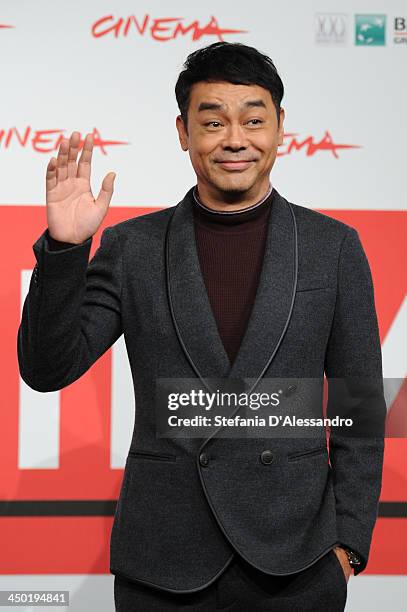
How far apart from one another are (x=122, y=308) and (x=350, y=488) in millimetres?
499

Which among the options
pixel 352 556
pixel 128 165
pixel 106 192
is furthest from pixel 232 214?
pixel 128 165

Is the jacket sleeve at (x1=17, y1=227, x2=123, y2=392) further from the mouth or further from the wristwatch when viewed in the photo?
the wristwatch

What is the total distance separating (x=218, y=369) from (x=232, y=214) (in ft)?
0.92

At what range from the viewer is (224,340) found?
136 centimetres

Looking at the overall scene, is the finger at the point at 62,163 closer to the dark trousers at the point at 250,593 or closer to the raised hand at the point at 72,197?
the raised hand at the point at 72,197

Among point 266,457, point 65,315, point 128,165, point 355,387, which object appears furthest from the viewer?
point 128,165

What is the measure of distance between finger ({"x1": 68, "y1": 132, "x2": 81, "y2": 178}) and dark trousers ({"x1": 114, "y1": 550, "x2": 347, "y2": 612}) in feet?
2.14

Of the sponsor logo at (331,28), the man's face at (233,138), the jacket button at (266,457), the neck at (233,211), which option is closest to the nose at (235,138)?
the man's face at (233,138)

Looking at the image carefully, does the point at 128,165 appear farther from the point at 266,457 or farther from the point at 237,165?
→ the point at 266,457

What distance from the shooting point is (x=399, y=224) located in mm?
2326

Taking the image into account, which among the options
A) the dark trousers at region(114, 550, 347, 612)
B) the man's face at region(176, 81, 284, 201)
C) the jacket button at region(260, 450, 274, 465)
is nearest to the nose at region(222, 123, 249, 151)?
the man's face at region(176, 81, 284, 201)

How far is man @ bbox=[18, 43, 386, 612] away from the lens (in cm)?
128

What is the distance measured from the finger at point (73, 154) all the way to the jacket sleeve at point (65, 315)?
0.34 ft

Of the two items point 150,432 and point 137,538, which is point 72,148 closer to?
point 150,432
